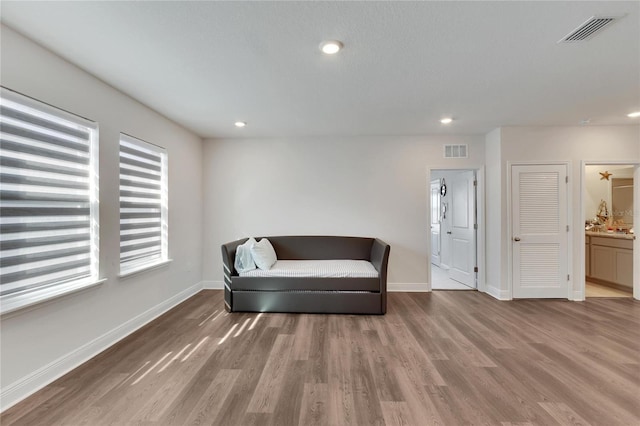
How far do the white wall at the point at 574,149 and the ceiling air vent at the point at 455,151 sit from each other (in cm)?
55

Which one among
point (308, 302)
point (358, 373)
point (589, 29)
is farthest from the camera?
point (308, 302)

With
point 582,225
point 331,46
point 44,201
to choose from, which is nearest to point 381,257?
point 331,46

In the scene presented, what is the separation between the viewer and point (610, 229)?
191 inches

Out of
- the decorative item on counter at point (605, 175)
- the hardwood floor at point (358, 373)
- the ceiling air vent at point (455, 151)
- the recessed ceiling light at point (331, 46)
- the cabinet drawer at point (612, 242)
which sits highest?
the recessed ceiling light at point (331, 46)

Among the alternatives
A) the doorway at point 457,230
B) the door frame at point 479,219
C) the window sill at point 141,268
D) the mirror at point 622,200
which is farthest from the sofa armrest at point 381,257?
the mirror at point 622,200

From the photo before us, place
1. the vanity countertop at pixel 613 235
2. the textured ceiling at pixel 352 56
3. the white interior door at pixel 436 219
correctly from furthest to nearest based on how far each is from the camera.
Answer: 1. the white interior door at pixel 436 219
2. the vanity countertop at pixel 613 235
3. the textured ceiling at pixel 352 56

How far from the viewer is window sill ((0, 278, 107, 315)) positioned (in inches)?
71.9

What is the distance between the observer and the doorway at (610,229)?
4.21m

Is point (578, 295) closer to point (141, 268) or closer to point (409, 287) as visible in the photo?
point (409, 287)

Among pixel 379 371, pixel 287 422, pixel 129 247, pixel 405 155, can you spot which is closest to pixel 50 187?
pixel 129 247

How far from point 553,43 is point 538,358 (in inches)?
104

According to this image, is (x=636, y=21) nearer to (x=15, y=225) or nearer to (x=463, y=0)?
(x=463, y=0)

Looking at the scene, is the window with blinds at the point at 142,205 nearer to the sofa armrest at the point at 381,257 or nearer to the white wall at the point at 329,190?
the white wall at the point at 329,190

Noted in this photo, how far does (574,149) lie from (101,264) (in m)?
6.28
